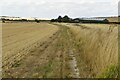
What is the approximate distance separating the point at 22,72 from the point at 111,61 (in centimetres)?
486

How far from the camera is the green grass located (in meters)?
9.91

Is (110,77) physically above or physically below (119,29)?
below

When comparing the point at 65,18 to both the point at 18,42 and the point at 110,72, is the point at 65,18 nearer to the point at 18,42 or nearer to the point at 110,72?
the point at 18,42

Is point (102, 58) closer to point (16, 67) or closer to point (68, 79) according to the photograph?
point (68, 79)

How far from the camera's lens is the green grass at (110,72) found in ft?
32.5

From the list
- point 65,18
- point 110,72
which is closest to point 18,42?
point 110,72

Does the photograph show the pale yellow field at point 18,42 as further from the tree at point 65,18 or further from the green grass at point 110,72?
the tree at point 65,18

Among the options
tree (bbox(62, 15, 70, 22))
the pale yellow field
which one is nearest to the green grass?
the pale yellow field

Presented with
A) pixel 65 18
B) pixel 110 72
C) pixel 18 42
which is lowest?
pixel 18 42

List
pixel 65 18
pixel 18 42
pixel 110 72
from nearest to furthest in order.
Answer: pixel 110 72, pixel 18 42, pixel 65 18

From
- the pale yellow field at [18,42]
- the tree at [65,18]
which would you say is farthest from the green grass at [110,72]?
the tree at [65,18]

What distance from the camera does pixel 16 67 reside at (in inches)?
628

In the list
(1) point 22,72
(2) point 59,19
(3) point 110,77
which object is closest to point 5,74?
(1) point 22,72

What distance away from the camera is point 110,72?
10.1 m
